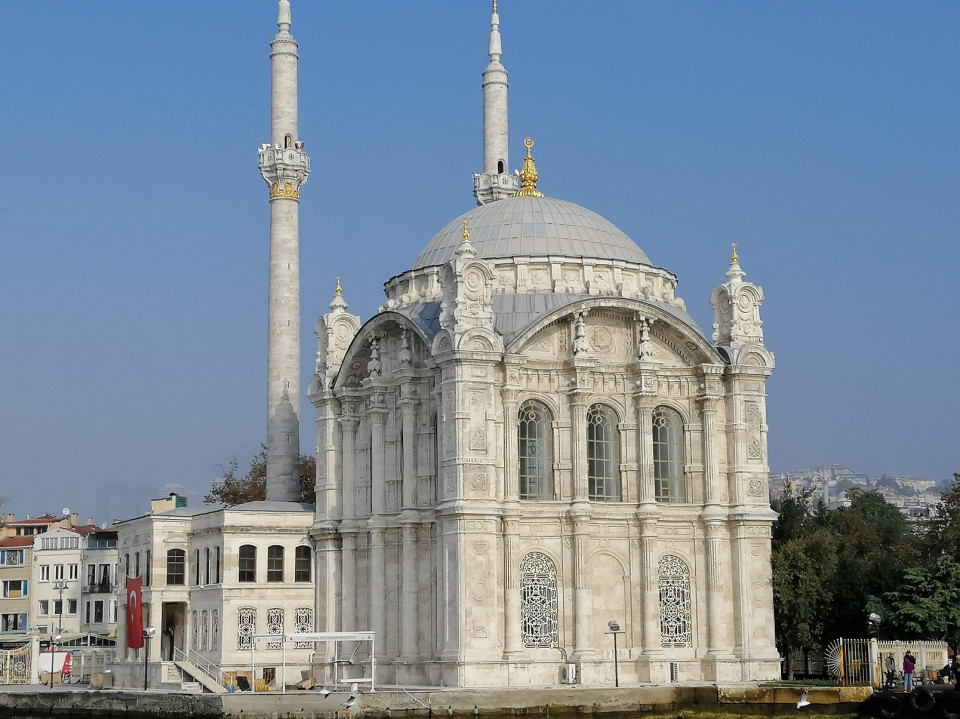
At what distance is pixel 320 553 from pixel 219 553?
683 cm

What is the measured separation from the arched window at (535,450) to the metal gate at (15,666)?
2655 centimetres

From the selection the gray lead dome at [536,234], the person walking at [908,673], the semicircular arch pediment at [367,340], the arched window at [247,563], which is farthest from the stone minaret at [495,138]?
the person walking at [908,673]

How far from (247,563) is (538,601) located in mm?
15048

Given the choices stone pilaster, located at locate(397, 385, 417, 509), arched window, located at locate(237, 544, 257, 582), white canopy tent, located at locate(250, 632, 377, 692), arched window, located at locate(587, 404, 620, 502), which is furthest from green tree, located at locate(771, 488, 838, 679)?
arched window, located at locate(237, 544, 257, 582)

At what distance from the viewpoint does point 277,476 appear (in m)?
56.9

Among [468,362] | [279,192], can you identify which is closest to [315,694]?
[468,362]

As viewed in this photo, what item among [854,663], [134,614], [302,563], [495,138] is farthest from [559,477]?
Result: [495,138]

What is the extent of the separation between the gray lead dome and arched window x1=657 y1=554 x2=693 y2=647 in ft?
31.1

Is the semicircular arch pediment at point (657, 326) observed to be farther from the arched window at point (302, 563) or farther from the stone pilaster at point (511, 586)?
the arched window at point (302, 563)

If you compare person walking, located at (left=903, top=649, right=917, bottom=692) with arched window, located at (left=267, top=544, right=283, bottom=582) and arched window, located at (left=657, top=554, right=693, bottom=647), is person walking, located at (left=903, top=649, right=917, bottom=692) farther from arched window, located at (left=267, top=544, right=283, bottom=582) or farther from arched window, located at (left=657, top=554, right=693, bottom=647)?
arched window, located at (left=267, top=544, right=283, bottom=582)

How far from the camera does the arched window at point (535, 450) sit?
42.7 meters

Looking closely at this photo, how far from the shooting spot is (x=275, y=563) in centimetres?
5391

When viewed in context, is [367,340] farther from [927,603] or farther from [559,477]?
[927,603]

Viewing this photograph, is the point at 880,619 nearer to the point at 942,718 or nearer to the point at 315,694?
the point at 942,718
